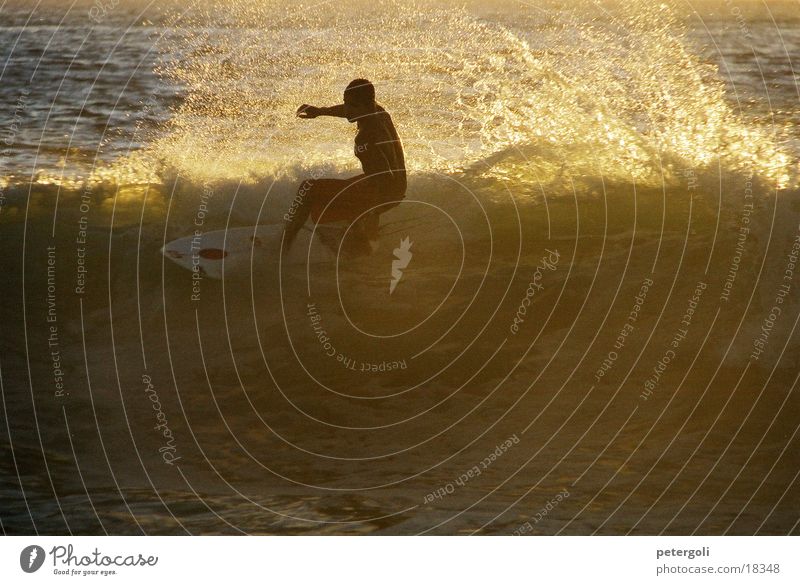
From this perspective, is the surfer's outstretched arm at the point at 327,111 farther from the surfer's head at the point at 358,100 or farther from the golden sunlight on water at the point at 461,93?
the golden sunlight on water at the point at 461,93

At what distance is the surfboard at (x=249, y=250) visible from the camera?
4.75 metres

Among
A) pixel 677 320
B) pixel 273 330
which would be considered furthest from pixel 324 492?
pixel 677 320

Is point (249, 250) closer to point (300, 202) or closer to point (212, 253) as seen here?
point (212, 253)

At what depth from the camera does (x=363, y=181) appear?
4664 mm

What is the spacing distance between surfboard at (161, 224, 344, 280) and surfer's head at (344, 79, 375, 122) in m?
0.54

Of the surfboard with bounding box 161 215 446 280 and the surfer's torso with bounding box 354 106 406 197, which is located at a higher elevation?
the surfer's torso with bounding box 354 106 406 197

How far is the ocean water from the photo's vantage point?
14.4ft

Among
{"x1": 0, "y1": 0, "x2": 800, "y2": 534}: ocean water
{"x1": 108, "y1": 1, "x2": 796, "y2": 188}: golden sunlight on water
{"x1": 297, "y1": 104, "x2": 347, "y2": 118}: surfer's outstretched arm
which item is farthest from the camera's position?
{"x1": 108, "y1": 1, "x2": 796, "y2": 188}: golden sunlight on water

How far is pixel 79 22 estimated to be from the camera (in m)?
5.03
